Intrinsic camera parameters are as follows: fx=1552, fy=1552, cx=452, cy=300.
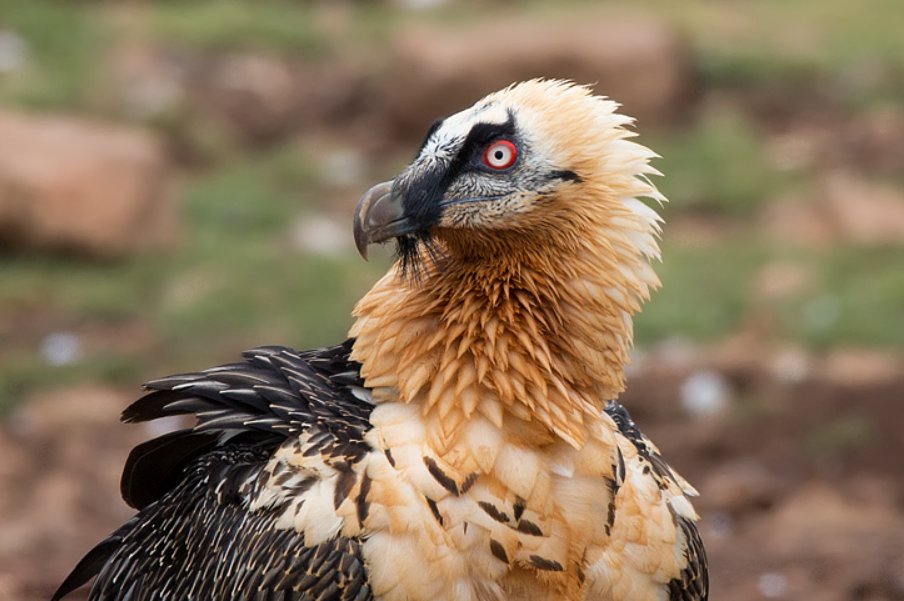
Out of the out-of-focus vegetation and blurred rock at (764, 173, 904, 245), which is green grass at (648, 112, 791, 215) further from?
blurred rock at (764, 173, 904, 245)

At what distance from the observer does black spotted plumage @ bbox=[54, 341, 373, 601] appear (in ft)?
13.5

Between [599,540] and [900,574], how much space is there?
2.88 meters

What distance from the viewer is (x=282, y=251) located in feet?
35.8

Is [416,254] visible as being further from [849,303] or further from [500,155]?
[849,303]

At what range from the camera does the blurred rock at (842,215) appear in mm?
11172

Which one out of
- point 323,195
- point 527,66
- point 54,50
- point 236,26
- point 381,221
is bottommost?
point 323,195

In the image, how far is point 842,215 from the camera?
1134 cm

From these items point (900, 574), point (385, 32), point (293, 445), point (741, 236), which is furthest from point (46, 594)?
point (385, 32)

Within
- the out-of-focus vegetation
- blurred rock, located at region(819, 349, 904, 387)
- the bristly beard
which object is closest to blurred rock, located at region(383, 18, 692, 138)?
the out-of-focus vegetation

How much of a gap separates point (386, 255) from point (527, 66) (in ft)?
12.3

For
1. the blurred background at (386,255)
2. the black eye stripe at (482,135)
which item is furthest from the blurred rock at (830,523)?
the black eye stripe at (482,135)

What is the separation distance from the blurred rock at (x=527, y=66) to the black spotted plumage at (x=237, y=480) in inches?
339

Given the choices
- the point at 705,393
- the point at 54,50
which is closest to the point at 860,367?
the point at 705,393

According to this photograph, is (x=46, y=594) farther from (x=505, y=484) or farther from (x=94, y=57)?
(x=94, y=57)
